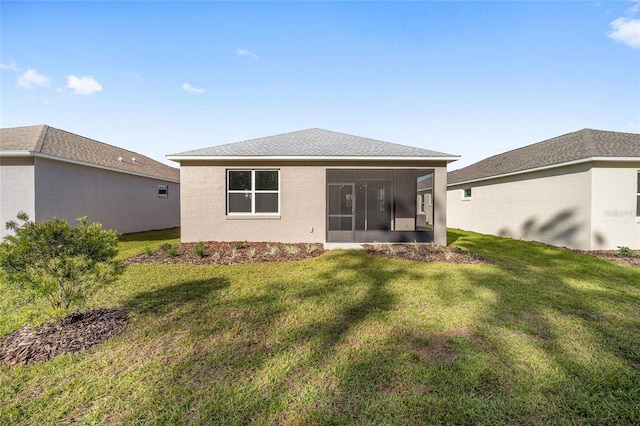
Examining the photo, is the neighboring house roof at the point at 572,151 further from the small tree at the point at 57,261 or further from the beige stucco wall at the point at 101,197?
the beige stucco wall at the point at 101,197

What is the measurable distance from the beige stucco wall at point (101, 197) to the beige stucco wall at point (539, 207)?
19.8 m

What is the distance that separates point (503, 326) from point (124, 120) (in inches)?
598

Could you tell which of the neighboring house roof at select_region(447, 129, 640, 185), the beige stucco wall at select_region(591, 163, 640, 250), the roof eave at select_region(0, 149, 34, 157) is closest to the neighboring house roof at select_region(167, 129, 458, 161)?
the neighboring house roof at select_region(447, 129, 640, 185)

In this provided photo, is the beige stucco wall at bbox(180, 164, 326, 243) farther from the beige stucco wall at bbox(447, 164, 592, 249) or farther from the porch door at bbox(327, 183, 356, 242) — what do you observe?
the beige stucco wall at bbox(447, 164, 592, 249)

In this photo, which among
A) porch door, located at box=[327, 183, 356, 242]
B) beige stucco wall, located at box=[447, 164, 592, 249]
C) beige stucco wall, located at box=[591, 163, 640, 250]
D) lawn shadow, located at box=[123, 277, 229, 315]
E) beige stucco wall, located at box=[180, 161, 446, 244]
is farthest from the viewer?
porch door, located at box=[327, 183, 356, 242]

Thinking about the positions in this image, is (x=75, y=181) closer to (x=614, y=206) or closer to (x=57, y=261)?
(x=57, y=261)

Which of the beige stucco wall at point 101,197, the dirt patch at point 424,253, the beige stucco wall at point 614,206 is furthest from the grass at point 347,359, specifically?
the beige stucco wall at point 101,197

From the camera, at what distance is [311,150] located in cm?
1024

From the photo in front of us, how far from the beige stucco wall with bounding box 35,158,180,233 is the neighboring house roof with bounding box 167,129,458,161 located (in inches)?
206

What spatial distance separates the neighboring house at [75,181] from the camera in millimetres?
9969

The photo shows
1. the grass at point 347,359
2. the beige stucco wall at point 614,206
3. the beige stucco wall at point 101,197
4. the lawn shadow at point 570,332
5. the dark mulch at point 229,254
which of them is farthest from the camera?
the beige stucco wall at point 101,197

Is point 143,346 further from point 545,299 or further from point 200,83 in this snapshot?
point 200,83

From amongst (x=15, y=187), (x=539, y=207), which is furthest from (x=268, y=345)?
(x=539, y=207)

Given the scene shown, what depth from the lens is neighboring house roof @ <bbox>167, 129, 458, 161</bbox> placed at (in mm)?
9742
